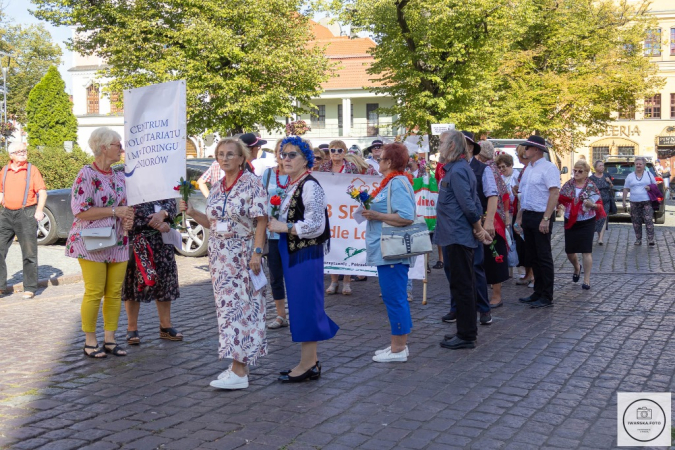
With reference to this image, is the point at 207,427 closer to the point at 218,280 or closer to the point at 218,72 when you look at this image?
the point at 218,280

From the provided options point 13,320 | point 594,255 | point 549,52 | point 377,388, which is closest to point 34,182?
point 13,320

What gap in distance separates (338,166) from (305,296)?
477cm

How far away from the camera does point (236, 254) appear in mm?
5750

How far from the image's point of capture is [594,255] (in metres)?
14.8

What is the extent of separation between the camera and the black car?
1452cm

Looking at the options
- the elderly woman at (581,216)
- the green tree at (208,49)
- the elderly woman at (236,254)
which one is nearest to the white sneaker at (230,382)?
the elderly woman at (236,254)

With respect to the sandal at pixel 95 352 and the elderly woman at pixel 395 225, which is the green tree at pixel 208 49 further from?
the elderly woman at pixel 395 225

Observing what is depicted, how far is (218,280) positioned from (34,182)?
6.13m

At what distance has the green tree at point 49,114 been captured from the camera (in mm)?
47469

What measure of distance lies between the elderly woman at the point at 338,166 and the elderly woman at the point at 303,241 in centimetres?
431

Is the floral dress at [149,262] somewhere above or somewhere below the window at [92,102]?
below

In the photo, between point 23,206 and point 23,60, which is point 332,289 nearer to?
point 23,206

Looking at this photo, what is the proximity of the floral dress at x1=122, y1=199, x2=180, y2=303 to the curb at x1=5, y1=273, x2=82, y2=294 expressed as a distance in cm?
481

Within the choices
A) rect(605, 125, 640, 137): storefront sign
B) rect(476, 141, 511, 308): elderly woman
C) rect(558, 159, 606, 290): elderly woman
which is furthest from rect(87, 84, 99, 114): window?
rect(476, 141, 511, 308): elderly woman
